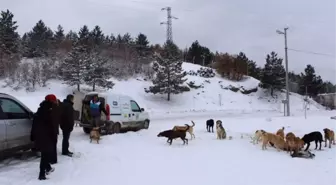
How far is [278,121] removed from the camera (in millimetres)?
19797

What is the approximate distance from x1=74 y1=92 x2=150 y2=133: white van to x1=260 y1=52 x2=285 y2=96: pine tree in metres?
40.7

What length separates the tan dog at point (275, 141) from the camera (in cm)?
1128

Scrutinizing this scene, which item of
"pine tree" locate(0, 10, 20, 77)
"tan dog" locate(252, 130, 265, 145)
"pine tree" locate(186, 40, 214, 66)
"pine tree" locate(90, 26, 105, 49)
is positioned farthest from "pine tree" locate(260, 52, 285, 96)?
"tan dog" locate(252, 130, 265, 145)

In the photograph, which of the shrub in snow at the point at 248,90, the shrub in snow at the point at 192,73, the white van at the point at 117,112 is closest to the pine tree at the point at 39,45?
the shrub in snow at the point at 192,73

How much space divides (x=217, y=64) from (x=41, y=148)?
178 ft

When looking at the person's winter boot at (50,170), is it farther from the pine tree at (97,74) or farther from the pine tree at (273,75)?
the pine tree at (273,75)

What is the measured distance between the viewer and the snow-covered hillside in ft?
126

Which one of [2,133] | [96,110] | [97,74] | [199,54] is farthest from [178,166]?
[199,54]

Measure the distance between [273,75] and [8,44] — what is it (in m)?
41.2

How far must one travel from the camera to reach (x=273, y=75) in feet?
174

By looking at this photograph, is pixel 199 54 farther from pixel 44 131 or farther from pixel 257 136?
pixel 44 131

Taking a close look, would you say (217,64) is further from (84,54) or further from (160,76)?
(84,54)

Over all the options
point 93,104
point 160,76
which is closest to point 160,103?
point 160,76

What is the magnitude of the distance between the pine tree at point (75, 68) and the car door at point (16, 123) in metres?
30.5
